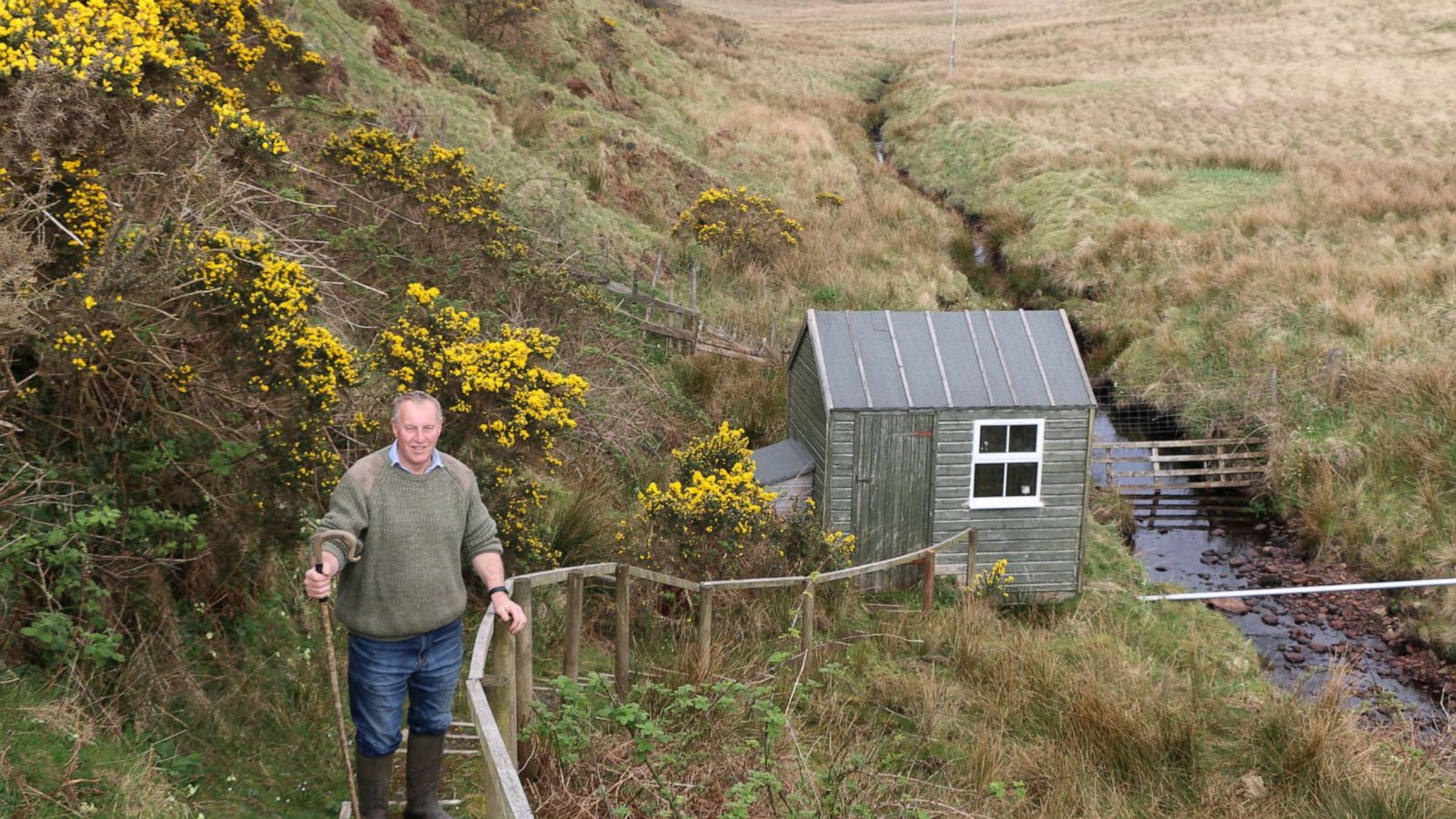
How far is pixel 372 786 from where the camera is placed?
13.0 feet

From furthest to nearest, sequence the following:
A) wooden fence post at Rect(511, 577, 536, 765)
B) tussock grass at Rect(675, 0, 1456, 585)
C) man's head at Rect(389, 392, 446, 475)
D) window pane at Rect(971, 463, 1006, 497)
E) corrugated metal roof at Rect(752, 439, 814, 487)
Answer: tussock grass at Rect(675, 0, 1456, 585), corrugated metal roof at Rect(752, 439, 814, 487), window pane at Rect(971, 463, 1006, 497), wooden fence post at Rect(511, 577, 536, 765), man's head at Rect(389, 392, 446, 475)

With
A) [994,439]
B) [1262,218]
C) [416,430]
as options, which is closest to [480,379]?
[416,430]

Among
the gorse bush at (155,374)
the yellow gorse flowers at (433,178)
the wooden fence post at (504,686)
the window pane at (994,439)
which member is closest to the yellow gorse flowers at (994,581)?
the window pane at (994,439)

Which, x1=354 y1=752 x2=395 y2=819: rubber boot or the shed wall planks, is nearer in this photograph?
x1=354 y1=752 x2=395 y2=819: rubber boot

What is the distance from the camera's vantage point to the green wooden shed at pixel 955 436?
1070cm

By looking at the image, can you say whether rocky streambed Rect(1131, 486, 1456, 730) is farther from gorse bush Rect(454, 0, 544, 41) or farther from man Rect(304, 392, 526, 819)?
gorse bush Rect(454, 0, 544, 41)

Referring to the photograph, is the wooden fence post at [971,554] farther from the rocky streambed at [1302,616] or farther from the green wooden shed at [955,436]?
the rocky streambed at [1302,616]

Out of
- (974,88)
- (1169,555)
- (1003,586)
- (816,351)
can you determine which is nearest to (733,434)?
(816,351)

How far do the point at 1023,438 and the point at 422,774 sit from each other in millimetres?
8330

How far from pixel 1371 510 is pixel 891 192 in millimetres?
A: 16293

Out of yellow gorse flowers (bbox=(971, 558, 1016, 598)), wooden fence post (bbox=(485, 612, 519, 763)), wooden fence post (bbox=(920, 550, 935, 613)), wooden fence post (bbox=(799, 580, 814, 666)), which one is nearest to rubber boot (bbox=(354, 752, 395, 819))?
wooden fence post (bbox=(485, 612, 519, 763))

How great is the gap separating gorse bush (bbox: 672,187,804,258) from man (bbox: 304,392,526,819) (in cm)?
1571

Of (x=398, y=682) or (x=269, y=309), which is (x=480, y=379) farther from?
(x=398, y=682)

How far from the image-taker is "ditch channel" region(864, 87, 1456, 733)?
10.3 metres
